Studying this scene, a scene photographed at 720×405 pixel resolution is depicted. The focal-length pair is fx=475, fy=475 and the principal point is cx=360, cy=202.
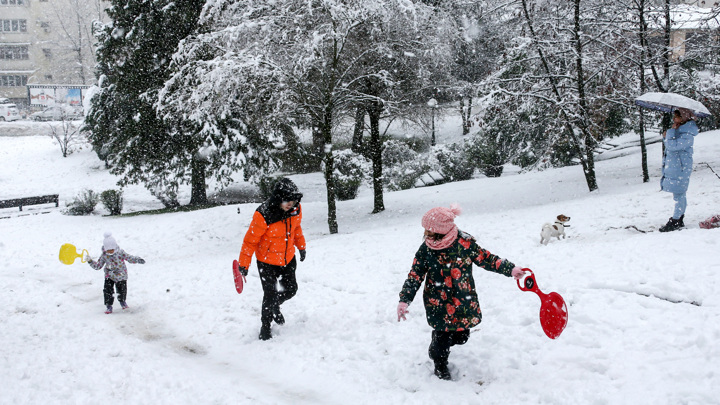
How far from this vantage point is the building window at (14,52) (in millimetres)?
56156

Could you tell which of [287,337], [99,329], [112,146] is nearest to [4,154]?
[112,146]

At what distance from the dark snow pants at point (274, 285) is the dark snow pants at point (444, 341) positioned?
7.18 feet

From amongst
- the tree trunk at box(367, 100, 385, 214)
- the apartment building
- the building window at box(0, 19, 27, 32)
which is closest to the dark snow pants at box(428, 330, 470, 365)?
the tree trunk at box(367, 100, 385, 214)

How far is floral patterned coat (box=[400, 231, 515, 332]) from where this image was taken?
4023 millimetres

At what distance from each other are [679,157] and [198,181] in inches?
668

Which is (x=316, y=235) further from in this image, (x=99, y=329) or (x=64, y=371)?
(x=64, y=371)

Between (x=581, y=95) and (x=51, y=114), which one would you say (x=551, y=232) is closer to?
(x=581, y=95)

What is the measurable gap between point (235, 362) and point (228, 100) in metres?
8.79

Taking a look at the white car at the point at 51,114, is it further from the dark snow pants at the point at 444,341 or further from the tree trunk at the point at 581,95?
the dark snow pants at the point at 444,341

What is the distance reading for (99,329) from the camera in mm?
6484

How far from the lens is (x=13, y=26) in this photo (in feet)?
184

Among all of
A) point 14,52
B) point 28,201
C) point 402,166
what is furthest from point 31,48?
point 402,166

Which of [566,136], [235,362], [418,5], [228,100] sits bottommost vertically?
[235,362]

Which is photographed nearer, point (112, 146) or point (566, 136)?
point (566, 136)
